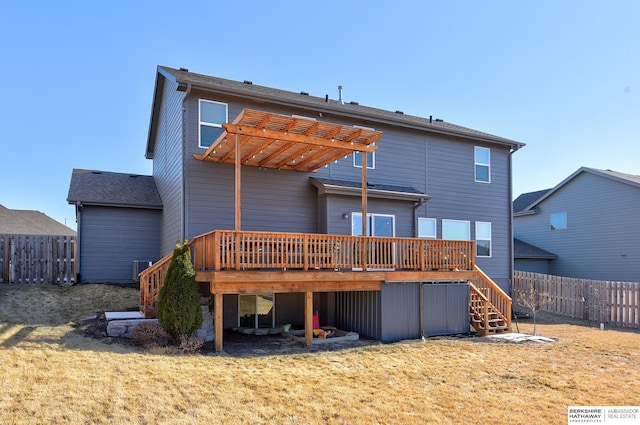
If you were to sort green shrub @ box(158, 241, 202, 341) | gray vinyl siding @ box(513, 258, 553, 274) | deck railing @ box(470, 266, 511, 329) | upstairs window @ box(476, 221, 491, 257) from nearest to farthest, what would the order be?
green shrub @ box(158, 241, 202, 341) < deck railing @ box(470, 266, 511, 329) < upstairs window @ box(476, 221, 491, 257) < gray vinyl siding @ box(513, 258, 553, 274)

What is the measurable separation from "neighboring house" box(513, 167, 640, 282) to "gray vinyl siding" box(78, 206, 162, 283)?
1682 cm

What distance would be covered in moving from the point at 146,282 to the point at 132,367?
3.87 meters

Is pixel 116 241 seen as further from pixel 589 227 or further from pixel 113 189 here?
pixel 589 227

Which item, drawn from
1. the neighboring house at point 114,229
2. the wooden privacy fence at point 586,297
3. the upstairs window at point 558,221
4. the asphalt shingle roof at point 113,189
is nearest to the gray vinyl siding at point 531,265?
the upstairs window at point 558,221

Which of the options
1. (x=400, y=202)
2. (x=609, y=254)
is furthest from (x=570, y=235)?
(x=400, y=202)

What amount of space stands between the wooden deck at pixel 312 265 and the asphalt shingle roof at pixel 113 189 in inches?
202

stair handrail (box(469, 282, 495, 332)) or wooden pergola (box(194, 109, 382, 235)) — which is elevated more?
wooden pergola (box(194, 109, 382, 235))

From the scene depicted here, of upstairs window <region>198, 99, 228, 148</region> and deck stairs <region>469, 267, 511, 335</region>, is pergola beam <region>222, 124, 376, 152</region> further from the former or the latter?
deck stairs <region>469, 267, 511, 335</region>

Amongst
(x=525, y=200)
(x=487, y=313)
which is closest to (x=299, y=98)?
(x=487, y=313)

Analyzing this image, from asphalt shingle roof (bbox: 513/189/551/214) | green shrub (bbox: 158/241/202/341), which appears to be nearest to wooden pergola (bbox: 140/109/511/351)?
green shrub (bbox: 158/241/202/341)

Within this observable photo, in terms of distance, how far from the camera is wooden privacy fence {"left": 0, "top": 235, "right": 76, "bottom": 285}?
14.3 meters

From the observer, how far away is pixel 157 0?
1366 centimetres

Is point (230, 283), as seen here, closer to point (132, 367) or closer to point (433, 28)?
point (132, 367)

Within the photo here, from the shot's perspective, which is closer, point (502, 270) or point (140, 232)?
point (140, 232)
